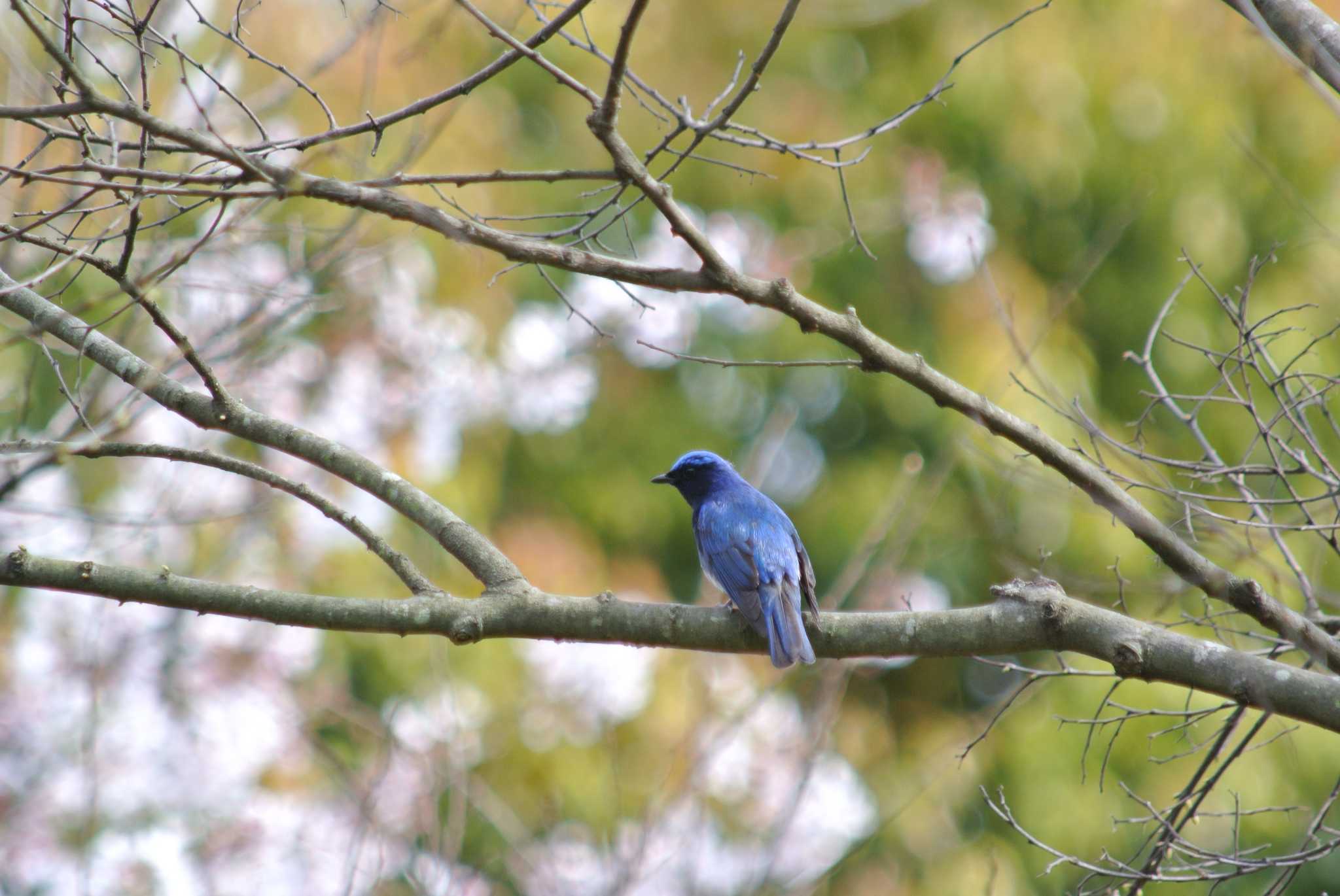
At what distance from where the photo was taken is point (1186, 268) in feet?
28.6

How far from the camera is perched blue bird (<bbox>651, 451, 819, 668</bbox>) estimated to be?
3844mm

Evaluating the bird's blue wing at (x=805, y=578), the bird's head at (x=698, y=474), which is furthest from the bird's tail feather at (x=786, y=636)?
the bird's head at (x=698, y=474)

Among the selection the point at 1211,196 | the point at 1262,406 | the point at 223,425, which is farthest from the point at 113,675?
the point at 1211,196

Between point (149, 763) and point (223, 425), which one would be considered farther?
point (149, 763)

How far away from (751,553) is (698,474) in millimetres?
1620

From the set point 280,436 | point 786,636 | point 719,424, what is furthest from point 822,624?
point 719,424

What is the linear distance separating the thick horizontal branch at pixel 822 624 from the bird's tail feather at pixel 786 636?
19cm

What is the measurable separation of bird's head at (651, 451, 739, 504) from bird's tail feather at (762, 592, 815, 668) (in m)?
2.22

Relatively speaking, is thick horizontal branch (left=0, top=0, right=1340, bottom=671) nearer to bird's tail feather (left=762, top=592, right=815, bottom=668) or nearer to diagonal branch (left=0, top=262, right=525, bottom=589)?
diagonal branch (left=0, top=262, right=525, bottom=589)

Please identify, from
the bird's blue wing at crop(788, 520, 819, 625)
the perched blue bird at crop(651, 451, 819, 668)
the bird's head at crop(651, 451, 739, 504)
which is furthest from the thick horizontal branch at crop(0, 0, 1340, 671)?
the bird's head at crop(651, 451, 739, 504)

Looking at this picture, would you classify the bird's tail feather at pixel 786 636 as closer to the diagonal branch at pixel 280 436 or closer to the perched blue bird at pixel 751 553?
the perched blue bird at pixel 751 553

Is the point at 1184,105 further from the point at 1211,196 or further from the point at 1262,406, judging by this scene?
the point at 1262,406

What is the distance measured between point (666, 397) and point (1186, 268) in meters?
4.88

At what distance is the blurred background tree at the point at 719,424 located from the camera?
21.8 ft
